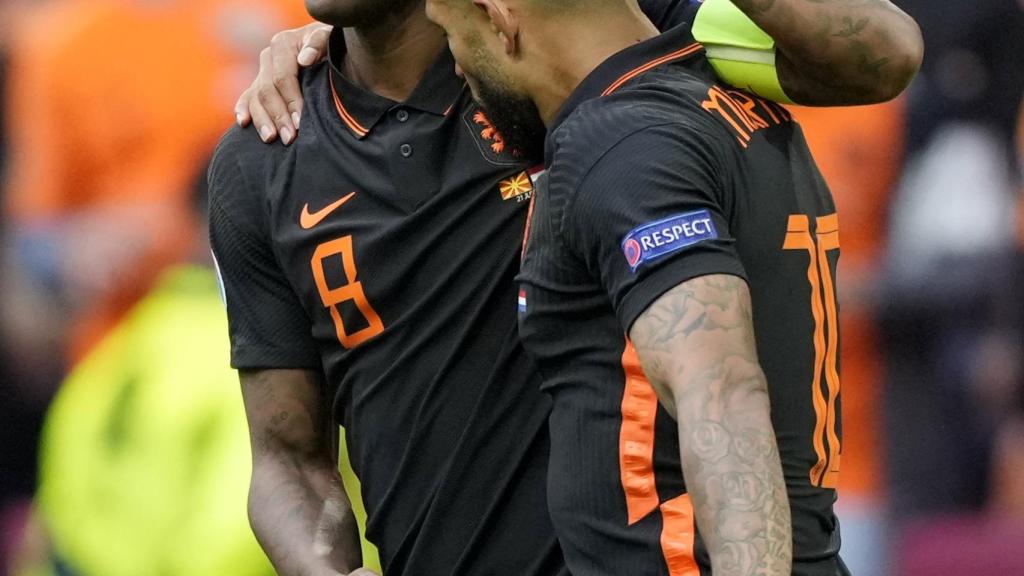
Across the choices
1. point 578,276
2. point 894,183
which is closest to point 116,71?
point 894,183

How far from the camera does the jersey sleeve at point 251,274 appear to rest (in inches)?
124

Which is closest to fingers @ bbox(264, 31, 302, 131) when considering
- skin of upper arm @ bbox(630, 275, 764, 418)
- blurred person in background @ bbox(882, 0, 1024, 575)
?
skin of upper arm @ bbox(630, 275, 764, 418)

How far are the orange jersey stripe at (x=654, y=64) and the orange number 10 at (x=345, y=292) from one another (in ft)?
2.21

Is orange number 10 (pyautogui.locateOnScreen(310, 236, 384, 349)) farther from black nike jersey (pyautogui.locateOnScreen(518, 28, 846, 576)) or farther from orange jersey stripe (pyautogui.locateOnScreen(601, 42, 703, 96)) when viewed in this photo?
orange jersey stripe (pyautogui.locateOnScreen(601, 42, 703, 96))

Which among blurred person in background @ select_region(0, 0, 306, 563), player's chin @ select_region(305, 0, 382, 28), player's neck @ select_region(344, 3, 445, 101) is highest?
player's chin @ select_region(305, 0, 382, 28)

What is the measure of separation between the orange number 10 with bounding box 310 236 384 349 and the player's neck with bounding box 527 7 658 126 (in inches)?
22.2

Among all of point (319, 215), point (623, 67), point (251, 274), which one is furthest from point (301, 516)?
point (623, 67)

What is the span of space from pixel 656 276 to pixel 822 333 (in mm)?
357

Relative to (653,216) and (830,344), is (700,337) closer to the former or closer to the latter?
(653,216)

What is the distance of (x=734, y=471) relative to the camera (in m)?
2.25

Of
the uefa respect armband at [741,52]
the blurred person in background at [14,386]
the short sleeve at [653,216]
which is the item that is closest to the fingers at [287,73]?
the uefa respect armband at [741,52]

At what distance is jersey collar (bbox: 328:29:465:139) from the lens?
308 centimetres

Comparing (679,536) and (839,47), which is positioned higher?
(839,47)

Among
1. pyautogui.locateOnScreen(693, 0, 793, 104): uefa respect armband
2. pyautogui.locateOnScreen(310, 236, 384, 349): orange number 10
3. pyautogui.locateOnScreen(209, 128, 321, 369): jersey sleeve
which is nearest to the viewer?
pyautogui.locateOnScreen(693, 0, 793, 104): uefa respect armband
